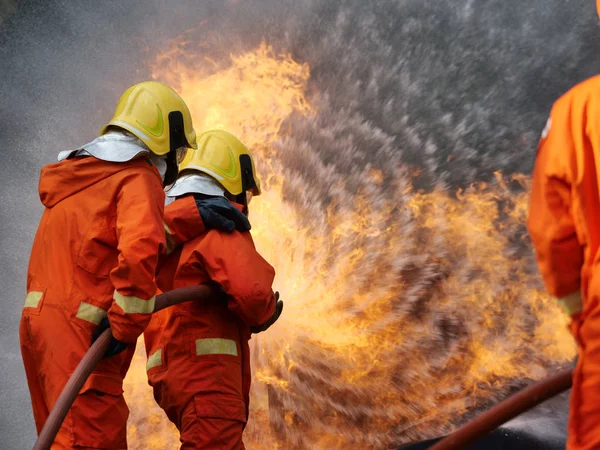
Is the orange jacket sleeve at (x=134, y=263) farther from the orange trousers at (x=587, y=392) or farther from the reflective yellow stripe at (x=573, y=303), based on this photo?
the orange trousers at (x=587, y=392)

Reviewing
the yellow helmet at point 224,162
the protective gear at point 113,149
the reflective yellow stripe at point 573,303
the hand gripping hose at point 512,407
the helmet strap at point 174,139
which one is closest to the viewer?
the reflective yellow stripe at point 573,303

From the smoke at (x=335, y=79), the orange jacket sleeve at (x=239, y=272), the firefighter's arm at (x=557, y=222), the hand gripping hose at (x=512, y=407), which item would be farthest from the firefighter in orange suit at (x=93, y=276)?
the smoke at (x=335, y=79)

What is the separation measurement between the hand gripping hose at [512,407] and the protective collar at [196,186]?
7.24ft

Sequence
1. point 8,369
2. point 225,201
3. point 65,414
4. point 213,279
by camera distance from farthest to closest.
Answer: point 8,369 → point 225,201 → point 213,279 → point 65,414

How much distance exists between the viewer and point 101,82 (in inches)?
266

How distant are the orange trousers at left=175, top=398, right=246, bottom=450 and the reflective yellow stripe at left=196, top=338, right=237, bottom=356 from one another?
0.84ft

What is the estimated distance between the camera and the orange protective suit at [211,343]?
363cm

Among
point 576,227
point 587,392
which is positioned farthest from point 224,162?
point 587,392

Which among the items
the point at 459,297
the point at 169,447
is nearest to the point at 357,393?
the point at 459,297

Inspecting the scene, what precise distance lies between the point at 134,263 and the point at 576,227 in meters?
1.90

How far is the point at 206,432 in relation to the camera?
11.7 feet

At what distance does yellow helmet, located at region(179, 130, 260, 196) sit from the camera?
14.1 ft

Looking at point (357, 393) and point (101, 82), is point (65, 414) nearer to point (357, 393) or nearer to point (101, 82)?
point (357, 393)

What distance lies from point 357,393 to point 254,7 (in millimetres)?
3720
